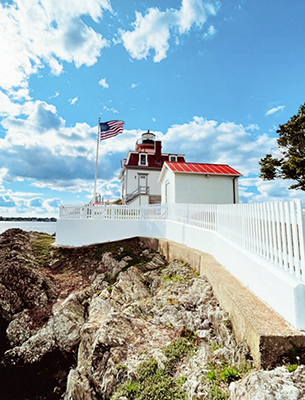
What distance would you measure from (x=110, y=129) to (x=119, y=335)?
17.9 meters

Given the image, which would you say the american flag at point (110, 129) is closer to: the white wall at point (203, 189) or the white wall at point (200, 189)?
the white wall at point (200, 189)

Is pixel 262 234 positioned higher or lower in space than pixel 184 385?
higher

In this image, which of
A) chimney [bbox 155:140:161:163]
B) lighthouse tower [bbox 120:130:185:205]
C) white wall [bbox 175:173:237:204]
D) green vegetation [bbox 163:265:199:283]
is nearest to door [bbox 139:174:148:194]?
lighthouse tower [bbox 120:130:185:205]

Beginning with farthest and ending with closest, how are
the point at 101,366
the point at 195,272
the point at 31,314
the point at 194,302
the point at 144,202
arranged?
the point at 144,202 < the point at 31,314 < the point at 195,272 < the point at 194,302 < the point at 101,366

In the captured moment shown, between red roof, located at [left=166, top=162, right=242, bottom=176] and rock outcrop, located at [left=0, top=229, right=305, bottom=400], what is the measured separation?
792cm

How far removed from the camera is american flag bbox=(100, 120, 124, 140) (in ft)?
64.5

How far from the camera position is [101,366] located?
4.27 metres

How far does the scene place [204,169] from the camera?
18.4 meters

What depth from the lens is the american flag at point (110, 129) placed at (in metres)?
19.7

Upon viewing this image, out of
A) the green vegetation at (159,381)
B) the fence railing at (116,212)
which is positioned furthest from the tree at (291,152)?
the green vegetation at (159,381)

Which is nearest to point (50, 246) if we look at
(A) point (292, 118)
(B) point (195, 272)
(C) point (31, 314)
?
(C) point (31, 314)

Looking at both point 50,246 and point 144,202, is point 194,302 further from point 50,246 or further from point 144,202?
point 144,202

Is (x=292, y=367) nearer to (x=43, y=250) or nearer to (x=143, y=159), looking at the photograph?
(x=43, y=250)

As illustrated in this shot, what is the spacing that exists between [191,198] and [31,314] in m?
12.6
